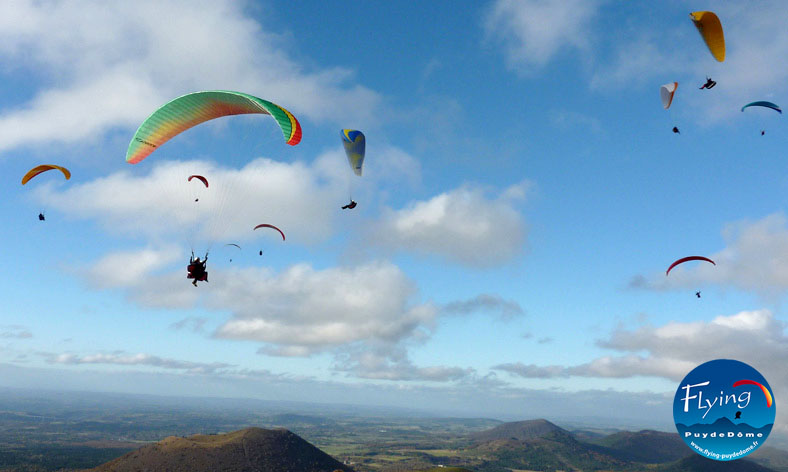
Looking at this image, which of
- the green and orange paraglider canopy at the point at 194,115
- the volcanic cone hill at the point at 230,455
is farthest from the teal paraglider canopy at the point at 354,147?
the volcanic cone hill at the point at 230,455

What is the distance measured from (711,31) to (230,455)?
15500 cm

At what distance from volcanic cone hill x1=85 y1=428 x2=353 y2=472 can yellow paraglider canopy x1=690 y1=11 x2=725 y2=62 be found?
14547cm

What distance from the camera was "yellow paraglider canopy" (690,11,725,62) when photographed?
145 feet

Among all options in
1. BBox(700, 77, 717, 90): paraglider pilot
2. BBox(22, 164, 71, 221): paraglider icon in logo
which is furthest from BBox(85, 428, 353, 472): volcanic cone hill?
BBox(700, 77, 717, 90): paraglider pilot

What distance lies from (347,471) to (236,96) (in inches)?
5706

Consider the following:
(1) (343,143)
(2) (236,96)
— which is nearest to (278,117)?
(2) (236,96)

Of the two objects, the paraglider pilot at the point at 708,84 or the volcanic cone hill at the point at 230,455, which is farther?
the volcanic cone hill at the point at 230,455

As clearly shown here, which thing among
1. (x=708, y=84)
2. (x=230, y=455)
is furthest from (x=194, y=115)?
(x=230, y=455)

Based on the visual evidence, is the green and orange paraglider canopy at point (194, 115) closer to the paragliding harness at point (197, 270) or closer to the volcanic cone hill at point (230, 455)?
the paragliding harness at point (197, 270)

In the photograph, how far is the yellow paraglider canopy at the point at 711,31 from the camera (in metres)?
44.3

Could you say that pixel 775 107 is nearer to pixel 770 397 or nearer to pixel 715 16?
pixel 715 16

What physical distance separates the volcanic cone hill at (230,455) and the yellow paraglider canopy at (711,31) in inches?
5727

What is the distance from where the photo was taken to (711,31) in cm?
4528

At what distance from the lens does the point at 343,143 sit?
48.0 m
